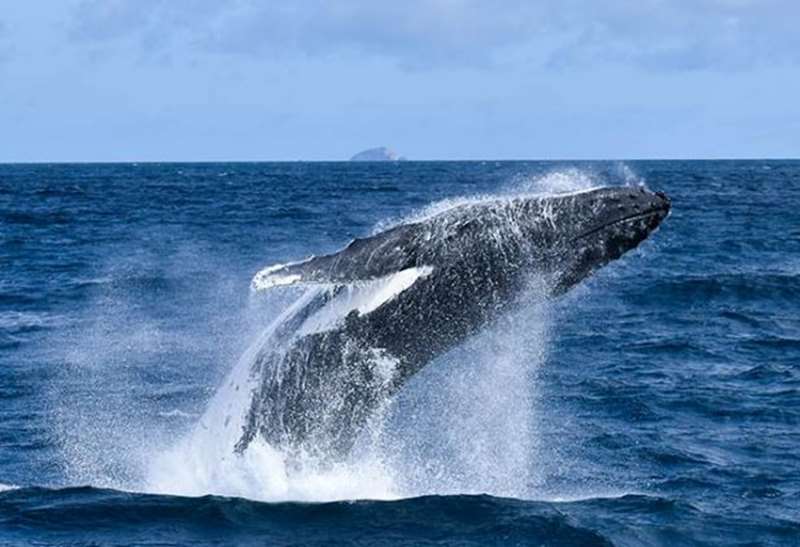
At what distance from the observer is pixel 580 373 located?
68.1ft

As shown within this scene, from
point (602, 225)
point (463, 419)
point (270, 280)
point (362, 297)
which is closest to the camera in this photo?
point (270, 280)

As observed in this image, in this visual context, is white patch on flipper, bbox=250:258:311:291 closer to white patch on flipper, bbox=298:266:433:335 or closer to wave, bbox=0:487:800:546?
white patch on flipper, bbox=298:266:433:335

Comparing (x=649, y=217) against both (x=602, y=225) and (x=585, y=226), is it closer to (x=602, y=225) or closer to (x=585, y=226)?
(x=602, y=225)

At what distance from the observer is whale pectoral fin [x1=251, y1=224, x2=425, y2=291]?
36.4 ft

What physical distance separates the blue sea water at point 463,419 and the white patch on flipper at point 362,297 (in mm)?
1495

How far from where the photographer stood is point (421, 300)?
12.1 meters

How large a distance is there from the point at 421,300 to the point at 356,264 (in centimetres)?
98

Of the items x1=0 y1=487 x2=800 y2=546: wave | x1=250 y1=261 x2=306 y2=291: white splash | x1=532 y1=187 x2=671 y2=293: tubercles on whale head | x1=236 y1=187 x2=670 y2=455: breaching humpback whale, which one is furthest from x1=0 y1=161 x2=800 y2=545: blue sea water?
x1=250 y1=261 x2=306 y2=291: white splash

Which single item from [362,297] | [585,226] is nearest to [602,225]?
[585,226]

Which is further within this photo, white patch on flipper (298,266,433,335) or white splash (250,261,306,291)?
white patch on flipper (298,266,433,335)

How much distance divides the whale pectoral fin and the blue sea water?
1.87m

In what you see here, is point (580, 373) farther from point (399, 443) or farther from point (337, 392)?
point (337, 392)

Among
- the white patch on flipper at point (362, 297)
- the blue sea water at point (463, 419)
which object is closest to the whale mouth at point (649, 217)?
the blue sea water at point (463, 419)

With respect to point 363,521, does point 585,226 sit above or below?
above
